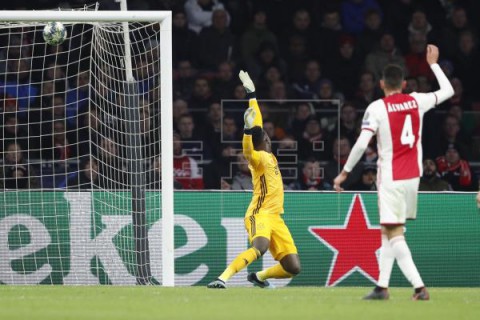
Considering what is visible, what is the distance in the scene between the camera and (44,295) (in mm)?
12336

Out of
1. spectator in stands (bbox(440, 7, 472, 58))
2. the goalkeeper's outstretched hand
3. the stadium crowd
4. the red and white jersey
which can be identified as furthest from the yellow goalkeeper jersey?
spectator in stands (bbox(440, 7, 472, 58))

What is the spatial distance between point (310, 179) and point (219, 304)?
7.67m

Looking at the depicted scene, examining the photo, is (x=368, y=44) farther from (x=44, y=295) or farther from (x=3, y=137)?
(x=44, y=295)

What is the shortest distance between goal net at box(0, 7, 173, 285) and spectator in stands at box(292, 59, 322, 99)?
334cm

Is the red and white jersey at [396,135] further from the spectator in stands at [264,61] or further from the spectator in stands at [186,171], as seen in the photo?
the spectator in stands at [264,61]

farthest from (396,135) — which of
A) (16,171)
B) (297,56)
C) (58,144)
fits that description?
(297,56)

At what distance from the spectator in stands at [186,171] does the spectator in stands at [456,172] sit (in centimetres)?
355

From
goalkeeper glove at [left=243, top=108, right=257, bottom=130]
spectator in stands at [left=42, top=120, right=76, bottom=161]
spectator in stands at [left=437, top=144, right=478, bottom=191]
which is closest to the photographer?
goalkeeper glove at [left=243, top=108, right=257, bottom=130]

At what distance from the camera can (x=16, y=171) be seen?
17.1m

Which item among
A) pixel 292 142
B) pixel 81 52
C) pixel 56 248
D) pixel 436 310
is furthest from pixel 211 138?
pixel 436 310

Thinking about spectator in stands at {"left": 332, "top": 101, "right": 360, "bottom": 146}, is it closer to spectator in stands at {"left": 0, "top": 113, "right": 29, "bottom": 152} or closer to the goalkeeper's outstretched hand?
spectator in stands at {"left": 0, "top": 113, "right": 29, "bottom": 152}

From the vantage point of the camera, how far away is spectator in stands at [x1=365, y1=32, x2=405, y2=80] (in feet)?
68.0

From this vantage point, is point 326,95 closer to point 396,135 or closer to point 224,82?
point 224,82

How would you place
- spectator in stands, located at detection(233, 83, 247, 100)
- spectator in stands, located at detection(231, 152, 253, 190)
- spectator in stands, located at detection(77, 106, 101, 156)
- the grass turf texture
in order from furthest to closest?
1. spectator in stands, located at detection(233, 83, 247, 100)
2. spectator in stands, located at detection(231, 152, 253, 190)
3. spectator in stands, located at detection(77, 106, 101, 156)
4. the grass turf texture
